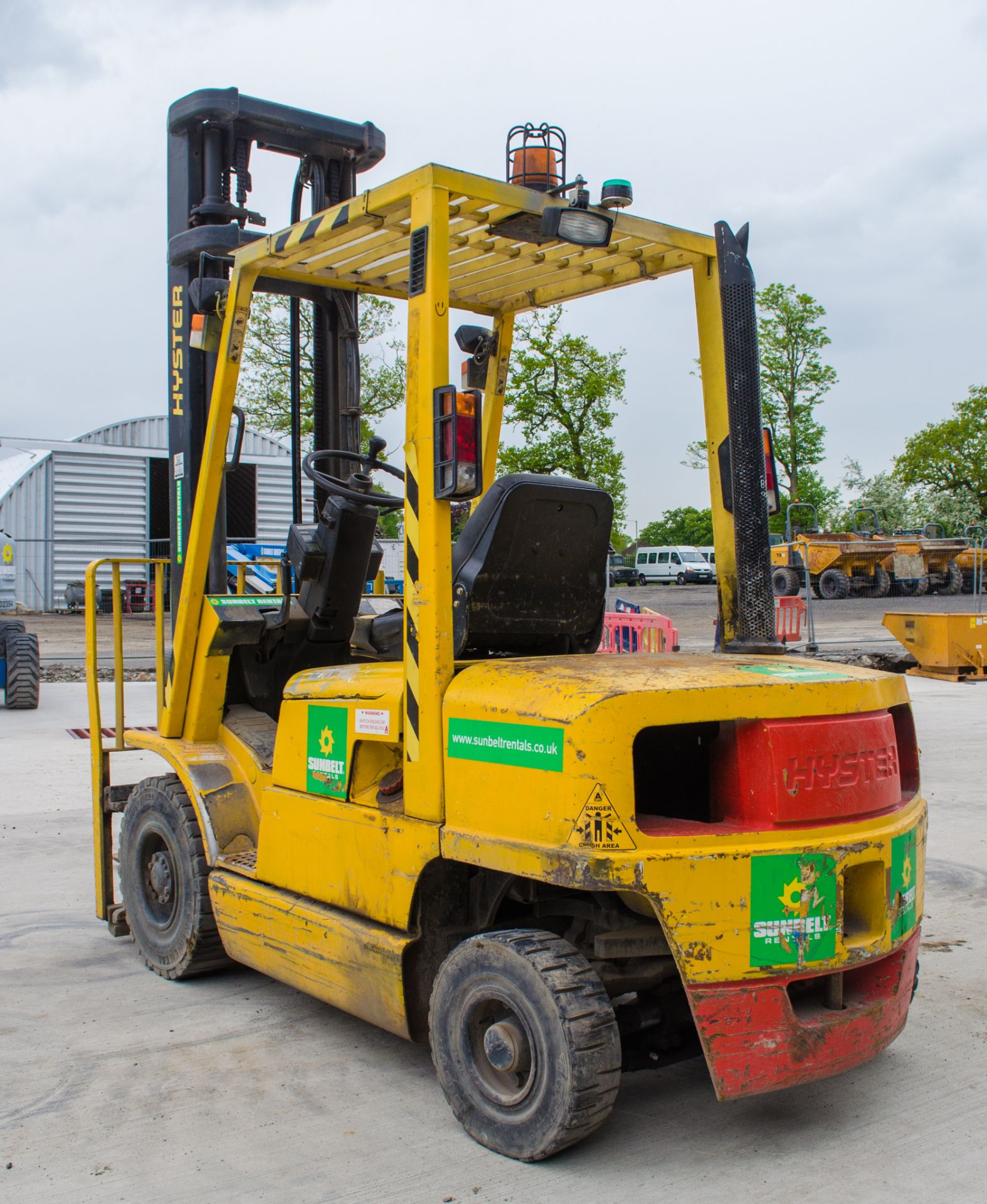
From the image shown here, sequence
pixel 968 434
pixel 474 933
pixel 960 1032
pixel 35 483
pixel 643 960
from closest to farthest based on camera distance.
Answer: pixel 643 960 < pixel 474 933 < pixel 960 1032 < pixel 35 483 < pixel 968 434

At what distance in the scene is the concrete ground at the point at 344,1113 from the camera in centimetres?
312

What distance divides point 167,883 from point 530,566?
220cm

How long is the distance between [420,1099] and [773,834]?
56.5 inches

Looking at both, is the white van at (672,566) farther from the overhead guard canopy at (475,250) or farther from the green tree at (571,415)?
the overhead guard canopy at (475,250)

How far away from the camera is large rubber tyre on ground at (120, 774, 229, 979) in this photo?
463cm

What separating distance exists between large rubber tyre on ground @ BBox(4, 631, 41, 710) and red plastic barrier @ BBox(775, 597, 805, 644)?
11.7 meters

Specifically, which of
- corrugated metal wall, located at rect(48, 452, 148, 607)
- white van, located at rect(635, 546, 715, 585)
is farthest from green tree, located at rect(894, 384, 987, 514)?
corrugated metal wall, located at rect(48, 452, 148, 607)

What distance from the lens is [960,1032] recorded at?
4.23 metres

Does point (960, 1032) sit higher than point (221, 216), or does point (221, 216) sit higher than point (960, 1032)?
point (221, 216)

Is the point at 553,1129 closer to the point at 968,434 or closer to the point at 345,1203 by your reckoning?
the point at 345,1203

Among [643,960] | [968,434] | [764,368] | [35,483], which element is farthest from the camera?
[968,434]

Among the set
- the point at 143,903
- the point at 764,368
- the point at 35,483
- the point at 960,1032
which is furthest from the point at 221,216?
the point at 764,368

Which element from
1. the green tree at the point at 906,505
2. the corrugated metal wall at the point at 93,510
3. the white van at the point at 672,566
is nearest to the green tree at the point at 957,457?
the green tree at the point at 906,505

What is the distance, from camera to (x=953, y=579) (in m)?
33.2
